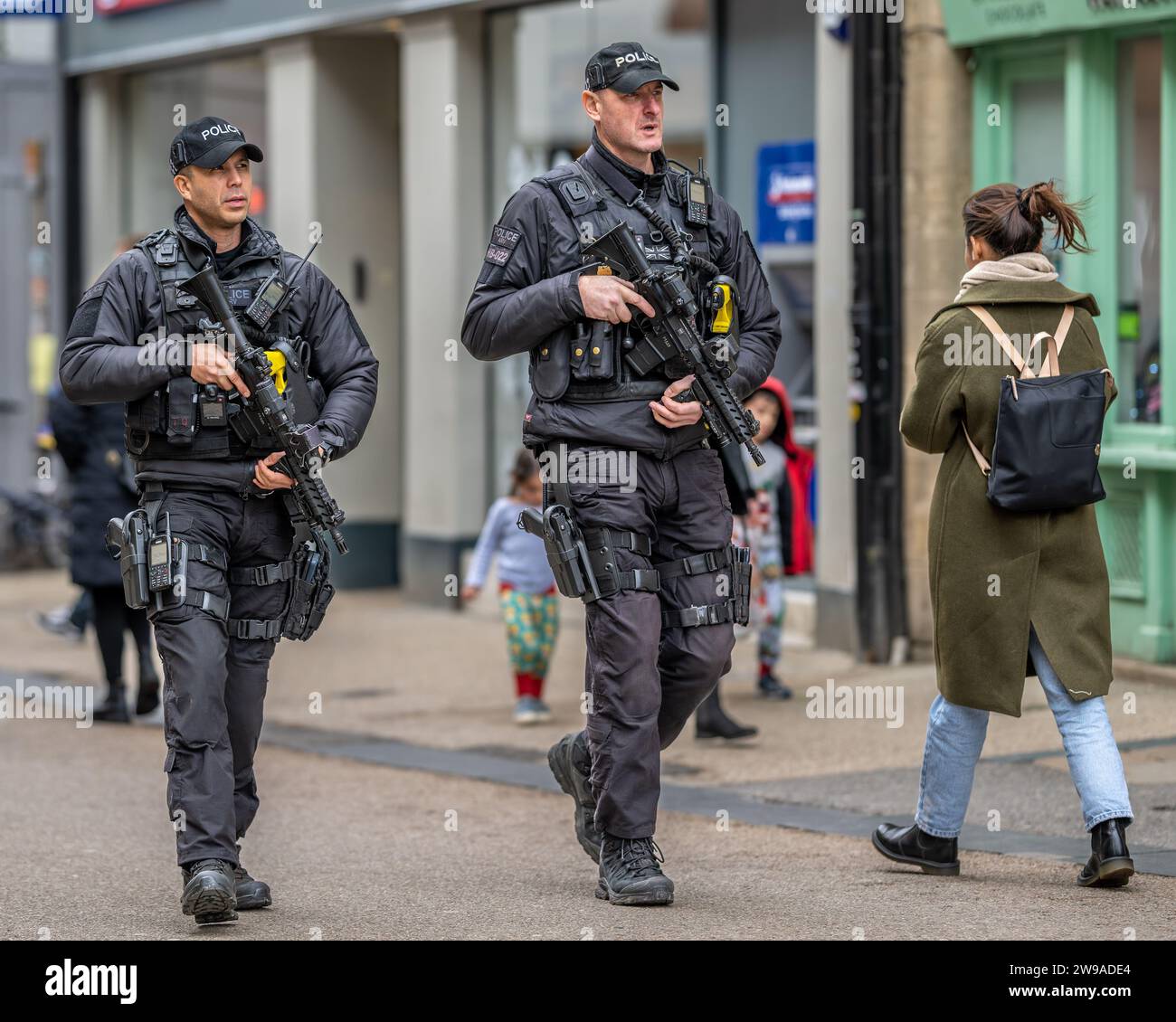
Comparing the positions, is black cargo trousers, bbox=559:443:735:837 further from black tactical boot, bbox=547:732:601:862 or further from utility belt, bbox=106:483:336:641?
utility belt, bbox=106:483:336:641

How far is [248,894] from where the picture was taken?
568 centimetres

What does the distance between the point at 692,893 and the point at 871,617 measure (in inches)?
195

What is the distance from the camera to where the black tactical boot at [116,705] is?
9.84 m

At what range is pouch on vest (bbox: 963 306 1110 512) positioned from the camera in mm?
5793

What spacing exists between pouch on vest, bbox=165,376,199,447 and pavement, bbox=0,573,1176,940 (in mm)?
1242

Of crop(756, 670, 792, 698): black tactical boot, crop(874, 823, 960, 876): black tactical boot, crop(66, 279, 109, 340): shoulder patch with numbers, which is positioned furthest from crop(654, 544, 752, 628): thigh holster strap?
crop(756, 670, 792, 698): black tactical boot

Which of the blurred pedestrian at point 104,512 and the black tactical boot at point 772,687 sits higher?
the blurred pedestrian at point 104,512

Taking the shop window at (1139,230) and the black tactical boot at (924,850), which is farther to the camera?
the shop window at (1139,230)

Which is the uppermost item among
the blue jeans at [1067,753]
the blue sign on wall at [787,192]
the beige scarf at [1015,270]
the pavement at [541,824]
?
the blue sign on wall at [787,192]

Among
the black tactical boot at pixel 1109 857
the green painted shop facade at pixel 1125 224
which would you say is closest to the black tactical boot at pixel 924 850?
the black tactical boot at pixel 1109 857

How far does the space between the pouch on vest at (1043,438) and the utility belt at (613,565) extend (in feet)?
2.41

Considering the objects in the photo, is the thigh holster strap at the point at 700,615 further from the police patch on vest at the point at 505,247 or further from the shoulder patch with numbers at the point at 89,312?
the shoulder patch with numbers at the point at 89,312

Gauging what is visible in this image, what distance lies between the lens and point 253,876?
625 cm

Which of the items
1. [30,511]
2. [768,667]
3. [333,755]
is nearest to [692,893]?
[333,755]
